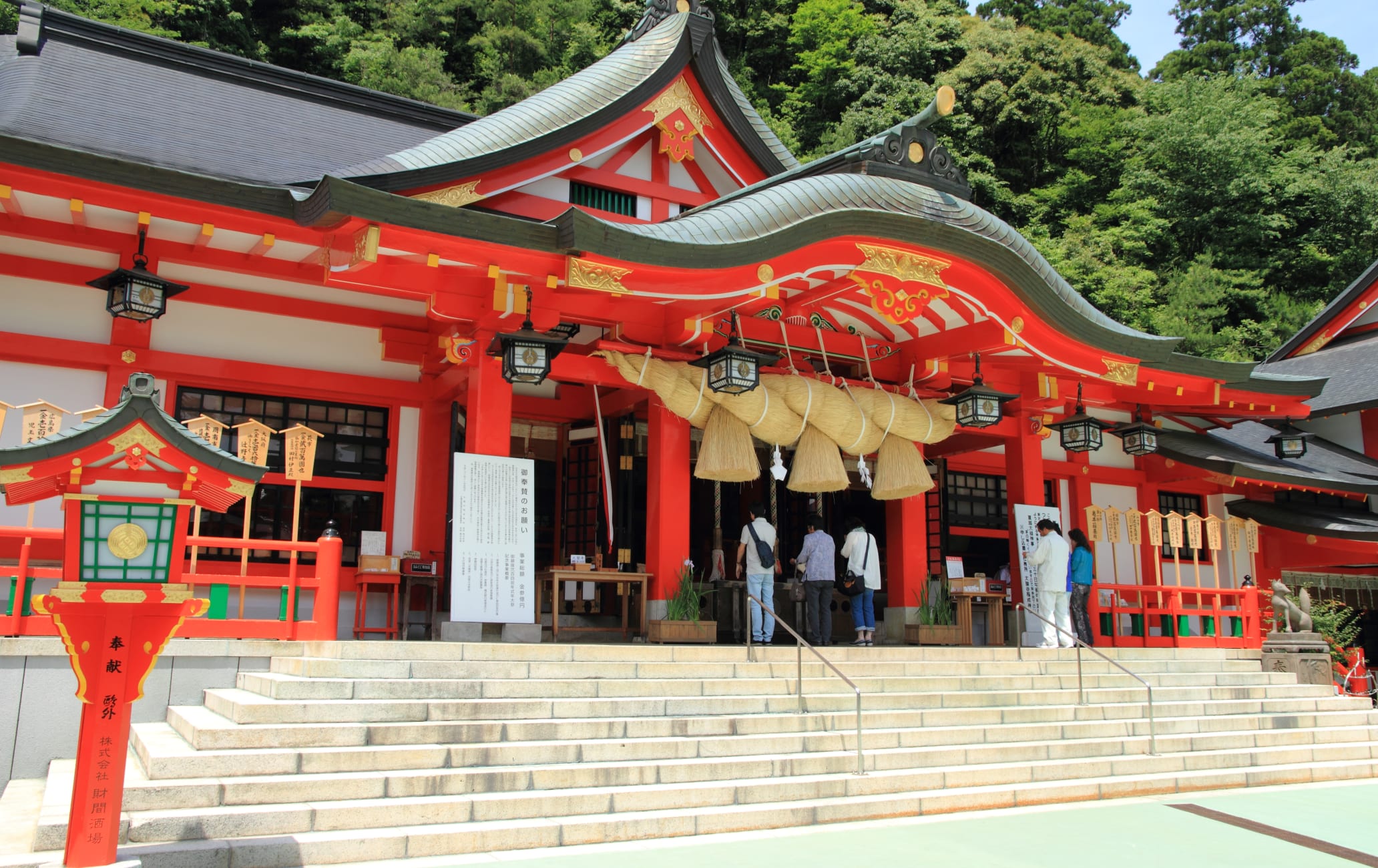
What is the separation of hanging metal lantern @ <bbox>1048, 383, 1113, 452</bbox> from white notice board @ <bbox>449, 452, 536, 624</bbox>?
667 centimetres

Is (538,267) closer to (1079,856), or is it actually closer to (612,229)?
(612,229)

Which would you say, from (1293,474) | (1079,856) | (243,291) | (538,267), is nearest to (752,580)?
(538,267)

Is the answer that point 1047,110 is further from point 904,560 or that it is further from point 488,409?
point 488,409

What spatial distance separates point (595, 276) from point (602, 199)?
286 centimetres

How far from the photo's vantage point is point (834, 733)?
23.0 ft

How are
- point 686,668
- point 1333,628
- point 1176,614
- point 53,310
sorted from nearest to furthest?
point 686,668
point 53,310
point 1176,614
point 1333,628

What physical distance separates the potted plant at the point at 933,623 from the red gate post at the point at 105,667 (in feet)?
26.6

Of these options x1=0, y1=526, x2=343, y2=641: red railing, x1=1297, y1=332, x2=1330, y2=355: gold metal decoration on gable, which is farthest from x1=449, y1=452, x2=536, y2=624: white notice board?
x1=1297, y1=332, x2=1330, y2=355: gold metal decoration on gable

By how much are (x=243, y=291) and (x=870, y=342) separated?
660 centimetres

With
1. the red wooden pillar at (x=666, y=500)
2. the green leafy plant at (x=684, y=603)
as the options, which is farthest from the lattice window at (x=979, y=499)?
the green leafy plant at (x=684, y=603)

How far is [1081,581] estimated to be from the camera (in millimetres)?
11102

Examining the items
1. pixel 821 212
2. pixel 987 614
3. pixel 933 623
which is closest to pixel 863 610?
pixel 933 623

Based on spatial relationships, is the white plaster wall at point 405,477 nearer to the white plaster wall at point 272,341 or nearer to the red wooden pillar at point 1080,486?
the white plaster wall at point 272,341

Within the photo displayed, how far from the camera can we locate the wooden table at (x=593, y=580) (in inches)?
363
